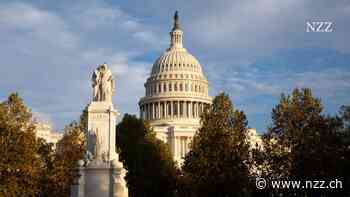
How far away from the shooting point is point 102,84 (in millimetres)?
40562

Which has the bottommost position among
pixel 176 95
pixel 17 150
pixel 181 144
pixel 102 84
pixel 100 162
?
pixel 100 162

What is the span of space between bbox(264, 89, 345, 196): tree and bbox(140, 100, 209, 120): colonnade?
104495mm

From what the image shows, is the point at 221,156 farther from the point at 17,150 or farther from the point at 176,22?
the point at 176,22

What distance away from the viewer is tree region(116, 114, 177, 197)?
65750mm

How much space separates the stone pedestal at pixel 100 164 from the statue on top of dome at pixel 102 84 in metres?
1.00

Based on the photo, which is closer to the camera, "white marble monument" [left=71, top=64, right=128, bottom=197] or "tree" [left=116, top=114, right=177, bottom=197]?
"white marble monument" [left=71, top=64, right=128, bottom=197]

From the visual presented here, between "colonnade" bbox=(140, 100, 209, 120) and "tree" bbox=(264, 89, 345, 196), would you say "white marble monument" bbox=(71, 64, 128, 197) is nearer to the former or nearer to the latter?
"tree" bbox=(264, 89, 345, 196)

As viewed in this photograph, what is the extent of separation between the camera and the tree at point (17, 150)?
4694cm

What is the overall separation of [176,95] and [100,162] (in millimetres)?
116598

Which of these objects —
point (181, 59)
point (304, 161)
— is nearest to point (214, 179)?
point (304, 161)

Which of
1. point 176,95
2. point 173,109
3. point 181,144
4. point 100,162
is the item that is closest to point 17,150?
point 100,162

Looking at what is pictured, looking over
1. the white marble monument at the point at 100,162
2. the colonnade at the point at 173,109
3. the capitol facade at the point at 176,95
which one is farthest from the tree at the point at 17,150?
the colonnade at the point at 173,109

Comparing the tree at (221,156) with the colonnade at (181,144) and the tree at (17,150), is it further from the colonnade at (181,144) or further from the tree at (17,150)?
the colonnade at (181,144)

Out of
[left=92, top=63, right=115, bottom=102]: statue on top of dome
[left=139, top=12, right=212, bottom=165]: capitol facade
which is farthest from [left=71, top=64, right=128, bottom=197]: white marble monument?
[left=139, top=12, right=212, bottom=165]: capitol facade
